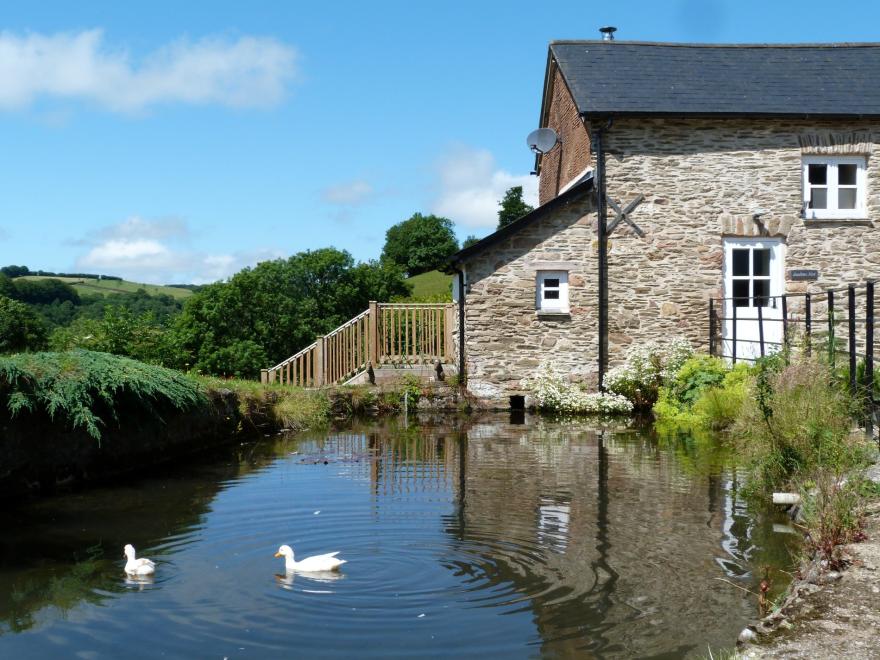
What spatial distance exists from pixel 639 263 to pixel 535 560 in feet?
40.8

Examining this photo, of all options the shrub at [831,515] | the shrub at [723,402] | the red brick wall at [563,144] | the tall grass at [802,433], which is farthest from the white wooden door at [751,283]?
the shrub at [831,515]

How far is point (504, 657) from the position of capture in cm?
484

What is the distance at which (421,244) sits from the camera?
67.2 meters

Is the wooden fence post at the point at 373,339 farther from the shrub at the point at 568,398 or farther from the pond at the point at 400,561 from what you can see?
the pond at the point at 400,561

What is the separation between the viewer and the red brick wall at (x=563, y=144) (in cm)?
1956

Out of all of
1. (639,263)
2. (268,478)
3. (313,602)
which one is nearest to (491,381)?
(639,263)

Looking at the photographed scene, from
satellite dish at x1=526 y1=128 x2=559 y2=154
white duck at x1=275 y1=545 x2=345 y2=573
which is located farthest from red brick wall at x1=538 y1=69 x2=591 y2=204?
white duck at x1=275 y1=545 x2=345 y2=573

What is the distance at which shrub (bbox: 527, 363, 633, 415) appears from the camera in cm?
1761

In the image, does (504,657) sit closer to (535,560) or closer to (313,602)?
(313,602)

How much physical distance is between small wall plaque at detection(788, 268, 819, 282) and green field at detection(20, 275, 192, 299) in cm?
4377

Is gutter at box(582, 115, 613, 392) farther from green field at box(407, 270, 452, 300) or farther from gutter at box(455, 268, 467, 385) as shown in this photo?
green field at box(407, 270, 452, 300)

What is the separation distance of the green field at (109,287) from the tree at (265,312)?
57.1 ft

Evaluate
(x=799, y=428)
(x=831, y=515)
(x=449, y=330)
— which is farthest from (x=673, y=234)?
(x=831, y=515)

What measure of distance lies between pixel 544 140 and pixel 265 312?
1403 centimetres
